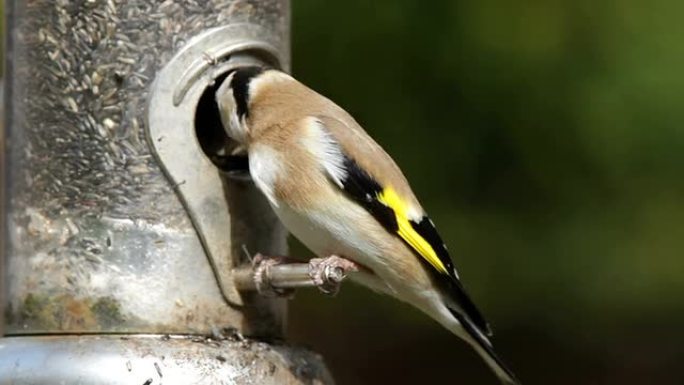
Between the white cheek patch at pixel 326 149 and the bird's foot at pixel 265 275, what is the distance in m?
0.35

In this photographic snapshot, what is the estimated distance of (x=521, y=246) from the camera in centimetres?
980

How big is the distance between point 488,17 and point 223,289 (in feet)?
11.6

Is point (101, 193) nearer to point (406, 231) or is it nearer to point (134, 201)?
point (134, 201)

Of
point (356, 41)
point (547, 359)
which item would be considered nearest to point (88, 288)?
point (356, 41)

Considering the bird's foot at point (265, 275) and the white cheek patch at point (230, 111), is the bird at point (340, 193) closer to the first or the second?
the white cheek patch at point (230, 111)

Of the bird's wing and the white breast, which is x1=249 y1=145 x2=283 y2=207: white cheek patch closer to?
the white breast

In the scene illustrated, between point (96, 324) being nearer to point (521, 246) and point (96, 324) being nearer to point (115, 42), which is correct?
point (115, 42)

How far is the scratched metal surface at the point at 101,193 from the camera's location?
590 centimetres

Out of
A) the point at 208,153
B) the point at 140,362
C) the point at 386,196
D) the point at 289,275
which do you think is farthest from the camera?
the point at 208,153

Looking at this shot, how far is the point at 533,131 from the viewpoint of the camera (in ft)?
31.2

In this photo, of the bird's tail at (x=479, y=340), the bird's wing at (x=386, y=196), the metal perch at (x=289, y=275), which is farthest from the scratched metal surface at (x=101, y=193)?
the bird's tail at (x=479, y=340)

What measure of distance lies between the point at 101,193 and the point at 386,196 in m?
0.92

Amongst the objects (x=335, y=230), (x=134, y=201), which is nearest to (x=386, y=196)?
(x=335, y=230)

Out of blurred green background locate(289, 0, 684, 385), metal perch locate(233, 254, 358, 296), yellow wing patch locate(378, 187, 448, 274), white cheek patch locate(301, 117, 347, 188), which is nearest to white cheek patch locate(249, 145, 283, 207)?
white cheek patch locate(301, 117, 347, 188)
